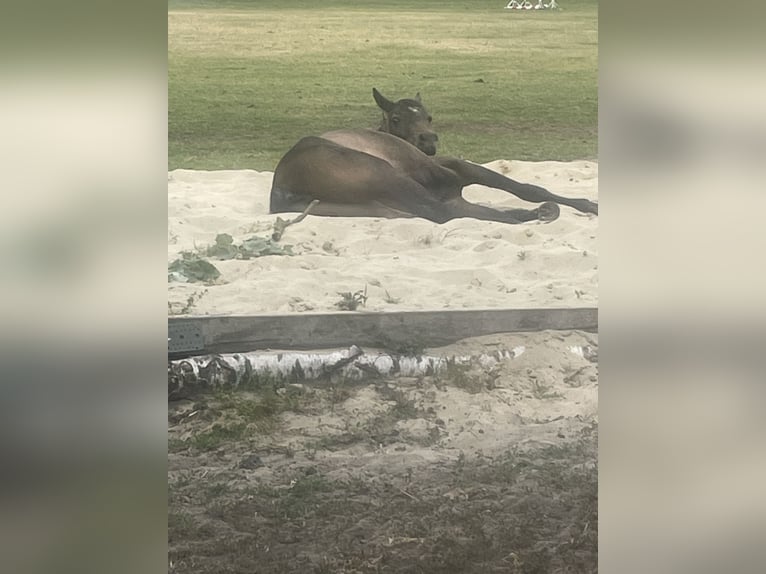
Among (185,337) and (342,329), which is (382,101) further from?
(185,337)

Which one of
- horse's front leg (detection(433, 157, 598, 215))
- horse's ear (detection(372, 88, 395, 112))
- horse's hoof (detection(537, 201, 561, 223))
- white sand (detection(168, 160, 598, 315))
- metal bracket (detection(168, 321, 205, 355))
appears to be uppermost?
horse's ear (detection(372, 88, 395, 112))

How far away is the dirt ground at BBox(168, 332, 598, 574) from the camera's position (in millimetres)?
3584

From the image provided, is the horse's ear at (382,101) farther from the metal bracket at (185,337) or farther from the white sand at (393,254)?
the metal bracket at (185,337)

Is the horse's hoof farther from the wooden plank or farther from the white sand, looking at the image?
the wooden plank

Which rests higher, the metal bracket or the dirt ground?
the metal bracket

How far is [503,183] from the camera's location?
3744 millimetres

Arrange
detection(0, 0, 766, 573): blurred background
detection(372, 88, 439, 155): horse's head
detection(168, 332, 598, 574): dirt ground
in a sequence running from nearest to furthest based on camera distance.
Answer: detection(0, 0, 766, 573): blurred background → detection(168, 332, 598, 574): dirt ground → detection(372, 88, 439, 155): horse's head

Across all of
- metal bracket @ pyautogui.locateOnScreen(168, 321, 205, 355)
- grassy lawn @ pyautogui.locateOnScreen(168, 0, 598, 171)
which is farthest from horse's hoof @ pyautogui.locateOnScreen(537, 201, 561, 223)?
metal bracket @ pyautogui.locateOnScreen(168, 321, 205, 355)
